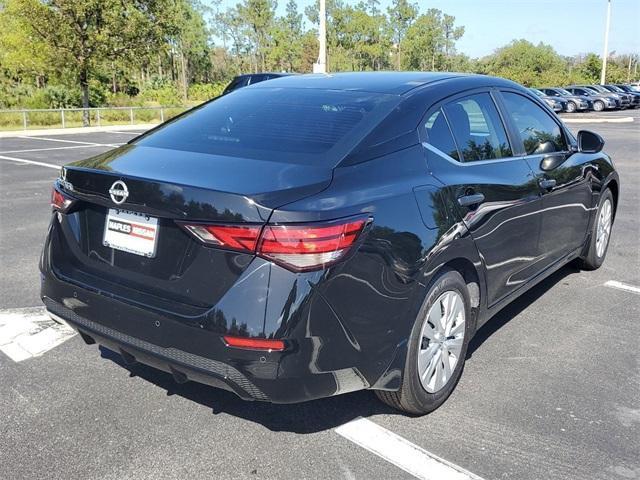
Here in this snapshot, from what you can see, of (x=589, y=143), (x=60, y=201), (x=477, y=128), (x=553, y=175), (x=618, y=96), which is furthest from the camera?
(x=618, y=96)

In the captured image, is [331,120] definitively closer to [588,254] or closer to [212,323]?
[212,323]

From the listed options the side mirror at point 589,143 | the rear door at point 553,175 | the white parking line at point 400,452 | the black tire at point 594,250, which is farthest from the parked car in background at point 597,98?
the white parking line at point 400,452

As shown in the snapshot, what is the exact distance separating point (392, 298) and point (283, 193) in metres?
0.70

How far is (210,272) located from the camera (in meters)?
2.53

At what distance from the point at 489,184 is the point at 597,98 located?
1706 inches

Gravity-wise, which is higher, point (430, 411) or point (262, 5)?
point (262, 5)

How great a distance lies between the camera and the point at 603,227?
571 cm

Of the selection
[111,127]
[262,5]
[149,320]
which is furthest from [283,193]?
[262,5]

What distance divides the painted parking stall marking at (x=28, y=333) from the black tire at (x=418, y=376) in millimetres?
2093

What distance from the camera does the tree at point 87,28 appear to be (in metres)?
26.2

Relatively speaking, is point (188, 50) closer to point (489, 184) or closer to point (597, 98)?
point (597, 98)

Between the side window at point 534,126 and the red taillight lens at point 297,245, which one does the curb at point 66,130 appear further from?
the red taillight lens at point 297,245

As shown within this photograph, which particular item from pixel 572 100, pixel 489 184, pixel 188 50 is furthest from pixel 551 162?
pixel 188 50

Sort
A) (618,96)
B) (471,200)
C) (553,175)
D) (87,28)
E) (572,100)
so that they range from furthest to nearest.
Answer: (618,96)
(572,100)
(87,28)
(553,175)
(471,200)
